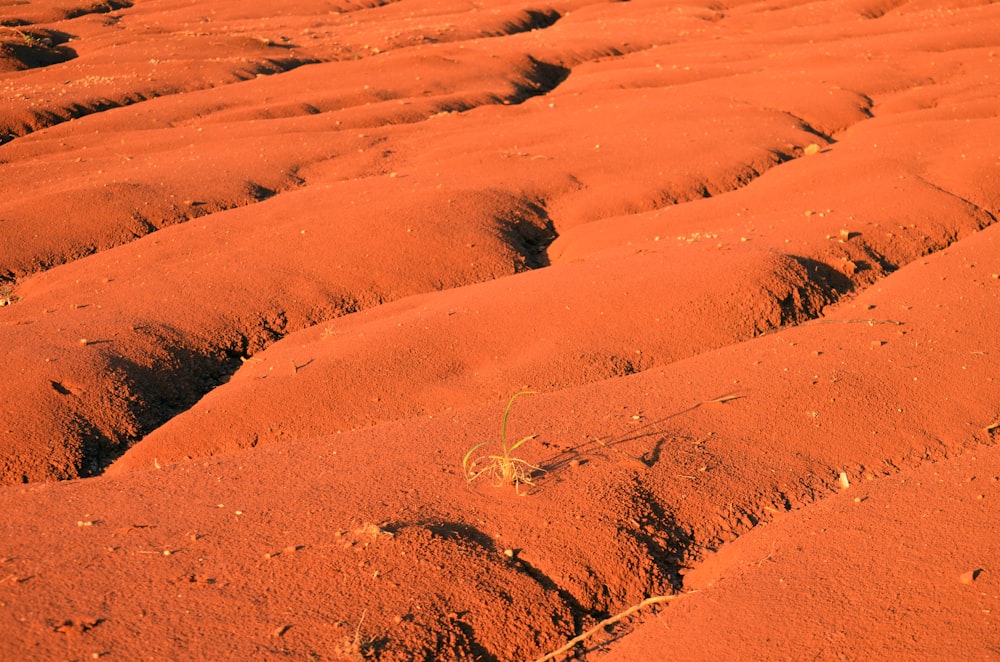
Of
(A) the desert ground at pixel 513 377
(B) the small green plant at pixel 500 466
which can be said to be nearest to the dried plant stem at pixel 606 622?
(A) the desert ground at pixel 513 377

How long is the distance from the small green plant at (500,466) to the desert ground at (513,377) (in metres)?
0.02

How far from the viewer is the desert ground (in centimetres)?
369

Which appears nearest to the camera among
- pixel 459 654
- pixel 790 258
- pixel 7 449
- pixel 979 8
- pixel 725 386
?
pixel 459 654

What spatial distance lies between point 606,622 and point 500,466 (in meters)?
1.02

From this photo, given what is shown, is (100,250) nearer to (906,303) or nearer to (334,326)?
(334,326)

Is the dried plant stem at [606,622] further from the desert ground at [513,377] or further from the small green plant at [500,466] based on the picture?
the small green plant at [500,466]

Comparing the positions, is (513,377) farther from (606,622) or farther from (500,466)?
(606,622)

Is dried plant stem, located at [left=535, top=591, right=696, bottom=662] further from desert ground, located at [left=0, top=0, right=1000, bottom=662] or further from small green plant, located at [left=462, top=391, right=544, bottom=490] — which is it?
small green plant, located at [left=462, top=391, right=544, bottom=490]

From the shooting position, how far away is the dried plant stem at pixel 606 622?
11.9 ft

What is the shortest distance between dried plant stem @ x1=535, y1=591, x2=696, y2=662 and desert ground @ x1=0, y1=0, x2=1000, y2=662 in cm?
3

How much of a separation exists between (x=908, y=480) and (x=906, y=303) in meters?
2.36

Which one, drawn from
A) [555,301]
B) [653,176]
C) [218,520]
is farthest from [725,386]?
[653,176]

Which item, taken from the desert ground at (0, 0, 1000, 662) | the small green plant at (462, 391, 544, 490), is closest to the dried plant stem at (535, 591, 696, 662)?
the desert ground at (0, 0, 1000, 662)

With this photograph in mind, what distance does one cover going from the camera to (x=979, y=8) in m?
21.0
